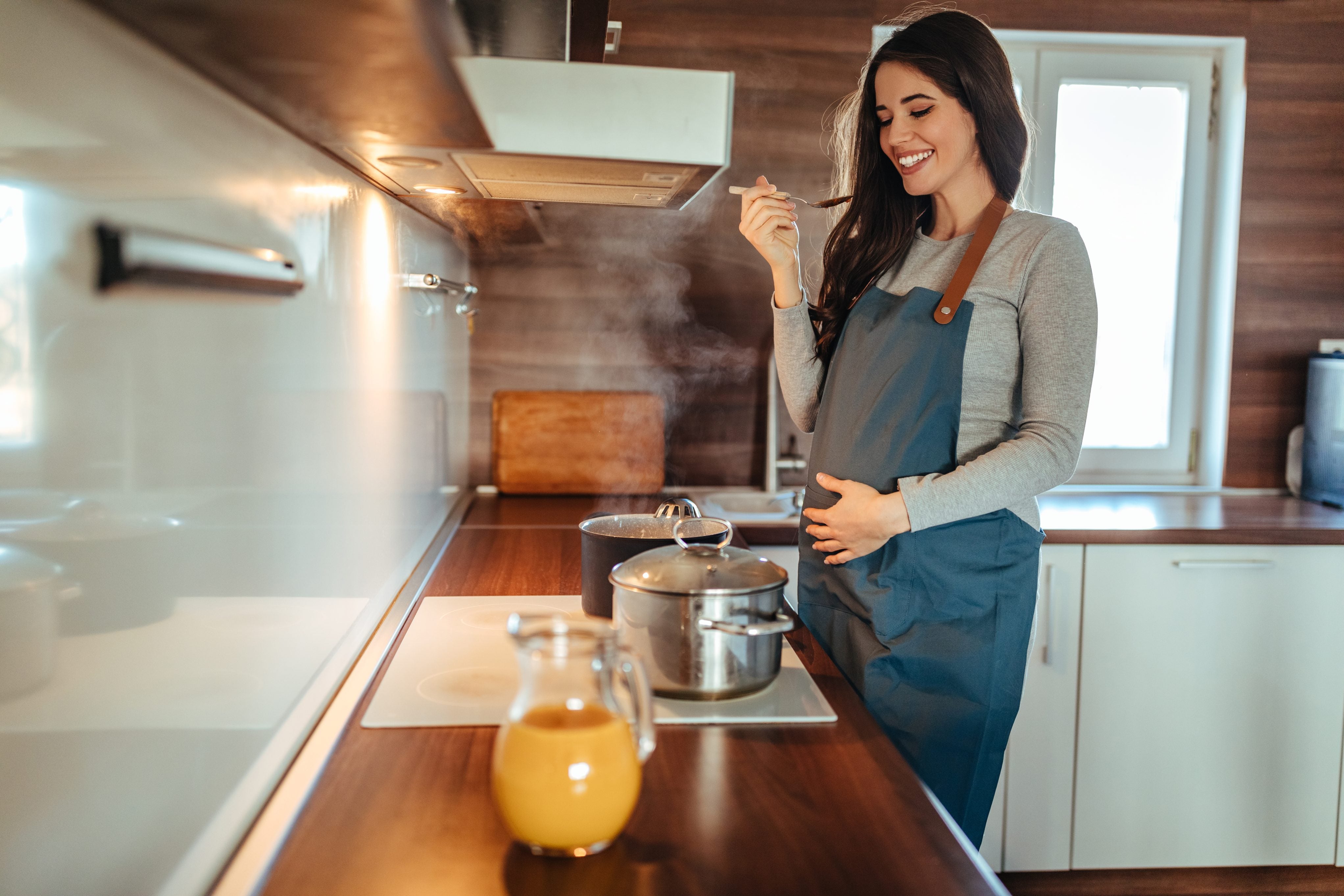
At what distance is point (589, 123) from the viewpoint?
894mm

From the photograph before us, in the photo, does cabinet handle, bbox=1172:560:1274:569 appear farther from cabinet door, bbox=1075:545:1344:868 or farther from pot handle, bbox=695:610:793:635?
pot handle, bbox=695:610:793:635

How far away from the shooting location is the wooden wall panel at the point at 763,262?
2334 millimetres

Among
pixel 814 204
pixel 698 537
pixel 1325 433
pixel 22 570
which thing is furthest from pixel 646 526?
pixel 1325 433

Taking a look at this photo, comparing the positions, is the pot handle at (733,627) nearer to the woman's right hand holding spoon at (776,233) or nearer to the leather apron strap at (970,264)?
the leather apron strap at (970,264)

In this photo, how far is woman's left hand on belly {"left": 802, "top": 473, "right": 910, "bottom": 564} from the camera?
3.99ft

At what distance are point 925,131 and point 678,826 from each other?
1.04m

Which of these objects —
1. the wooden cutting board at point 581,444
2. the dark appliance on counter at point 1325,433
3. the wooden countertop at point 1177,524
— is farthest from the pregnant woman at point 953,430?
the dark appliance on counter at point 1325,433

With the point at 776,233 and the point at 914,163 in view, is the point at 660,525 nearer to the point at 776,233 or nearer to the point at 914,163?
the point at 776,233

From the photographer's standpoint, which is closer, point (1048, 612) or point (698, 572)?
point (698, 572)

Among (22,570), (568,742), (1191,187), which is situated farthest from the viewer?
(1191,187)

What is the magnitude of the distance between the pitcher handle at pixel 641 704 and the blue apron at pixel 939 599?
69 cm

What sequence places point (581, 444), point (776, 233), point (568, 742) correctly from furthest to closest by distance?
point (581, 444) → point (776, 233) → point (568, 742)

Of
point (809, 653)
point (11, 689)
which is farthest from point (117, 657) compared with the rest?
point (809, 653)

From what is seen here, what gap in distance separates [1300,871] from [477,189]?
7.47 feet
